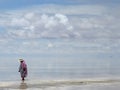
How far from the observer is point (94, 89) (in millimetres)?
40844

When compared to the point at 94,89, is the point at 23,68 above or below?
above

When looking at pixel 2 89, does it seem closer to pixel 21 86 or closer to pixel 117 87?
pixel 21 86

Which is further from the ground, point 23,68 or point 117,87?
point 23,68

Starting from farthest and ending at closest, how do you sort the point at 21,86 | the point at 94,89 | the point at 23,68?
the point at 23,68
the point at 21,86
the point at 94,89

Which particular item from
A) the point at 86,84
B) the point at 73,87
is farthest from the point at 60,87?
the point at 86,84

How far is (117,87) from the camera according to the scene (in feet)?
140

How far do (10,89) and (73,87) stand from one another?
591 centimetres

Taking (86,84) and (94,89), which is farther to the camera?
(86,84)

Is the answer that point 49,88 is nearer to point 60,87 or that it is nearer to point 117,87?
point 60,87

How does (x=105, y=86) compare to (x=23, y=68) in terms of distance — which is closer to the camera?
(x=105, y=86)

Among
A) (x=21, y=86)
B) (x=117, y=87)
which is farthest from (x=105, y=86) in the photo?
(x=21, y=86)

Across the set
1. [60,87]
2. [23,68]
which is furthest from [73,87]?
[23,68]

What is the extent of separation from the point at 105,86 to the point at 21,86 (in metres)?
7.95

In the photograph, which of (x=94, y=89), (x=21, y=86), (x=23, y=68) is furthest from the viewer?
(x=23, y=68)
